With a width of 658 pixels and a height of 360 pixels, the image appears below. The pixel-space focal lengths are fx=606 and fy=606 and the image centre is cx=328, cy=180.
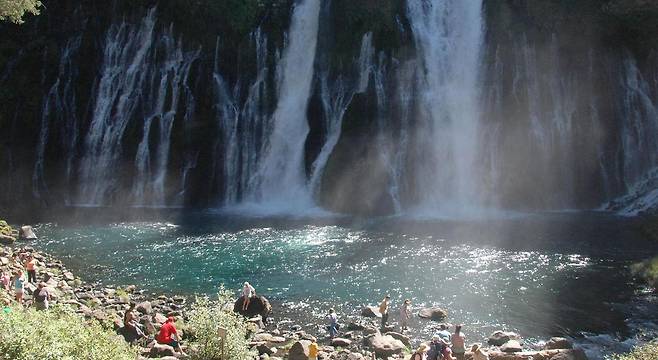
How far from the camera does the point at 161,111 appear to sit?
54.1 metres

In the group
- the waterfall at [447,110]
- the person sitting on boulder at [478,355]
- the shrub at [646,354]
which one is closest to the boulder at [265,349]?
the person sitting on boulder at [478,355]

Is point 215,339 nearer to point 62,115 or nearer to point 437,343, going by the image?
point 437,343

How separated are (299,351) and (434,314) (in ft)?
23.8

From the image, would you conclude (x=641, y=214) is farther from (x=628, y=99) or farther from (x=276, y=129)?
(x=276, y=129)

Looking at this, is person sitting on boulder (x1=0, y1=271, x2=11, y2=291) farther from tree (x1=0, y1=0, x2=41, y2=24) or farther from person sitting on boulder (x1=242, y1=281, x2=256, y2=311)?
tree (x1=0, y1=0, x2=41, y2=24)

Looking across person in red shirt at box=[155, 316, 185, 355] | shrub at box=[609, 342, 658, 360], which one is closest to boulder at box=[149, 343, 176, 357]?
person in red shirt at box=[155, 316, 185, 355]

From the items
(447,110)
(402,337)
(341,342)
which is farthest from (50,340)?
(447,110)

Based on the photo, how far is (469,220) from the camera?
43.5m

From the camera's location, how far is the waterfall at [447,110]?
49156 mm

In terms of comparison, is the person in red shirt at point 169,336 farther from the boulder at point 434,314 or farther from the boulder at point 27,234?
the boulder at point 27,234

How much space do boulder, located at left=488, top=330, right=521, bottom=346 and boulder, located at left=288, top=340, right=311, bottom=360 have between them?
279 inches

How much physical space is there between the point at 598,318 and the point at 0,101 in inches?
1996

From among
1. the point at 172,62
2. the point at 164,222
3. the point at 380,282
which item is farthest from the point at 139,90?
the point at 380,282

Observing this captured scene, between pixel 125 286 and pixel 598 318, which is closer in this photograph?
pixel 598 318
